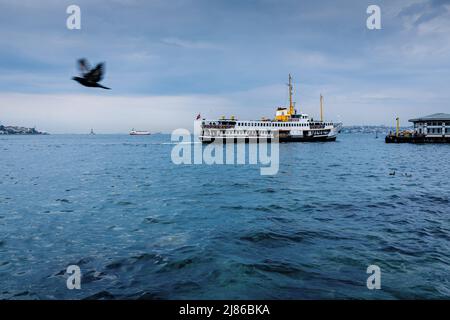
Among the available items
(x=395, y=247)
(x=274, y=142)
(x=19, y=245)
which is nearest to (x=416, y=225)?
(x=395, y=247)

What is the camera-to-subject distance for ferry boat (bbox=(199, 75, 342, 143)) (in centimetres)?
9544

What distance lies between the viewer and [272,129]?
98750 mm

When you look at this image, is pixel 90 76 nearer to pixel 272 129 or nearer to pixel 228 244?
pixel 228 244

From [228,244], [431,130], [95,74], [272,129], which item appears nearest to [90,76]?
[95,74]

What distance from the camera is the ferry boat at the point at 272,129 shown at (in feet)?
313

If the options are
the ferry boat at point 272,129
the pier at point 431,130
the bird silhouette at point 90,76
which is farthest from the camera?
the ferry boat at point 272,129

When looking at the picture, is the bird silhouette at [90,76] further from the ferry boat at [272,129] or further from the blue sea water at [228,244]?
the ferry boat at [272,129]

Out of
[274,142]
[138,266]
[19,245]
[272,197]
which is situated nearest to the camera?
[138,266]

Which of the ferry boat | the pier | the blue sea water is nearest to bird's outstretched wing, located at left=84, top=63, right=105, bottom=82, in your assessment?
the blue sea water

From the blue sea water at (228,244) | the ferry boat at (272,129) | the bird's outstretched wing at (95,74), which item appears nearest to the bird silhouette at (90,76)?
the bird's outstretched wing at (95,74)

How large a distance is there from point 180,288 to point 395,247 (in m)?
7.86
